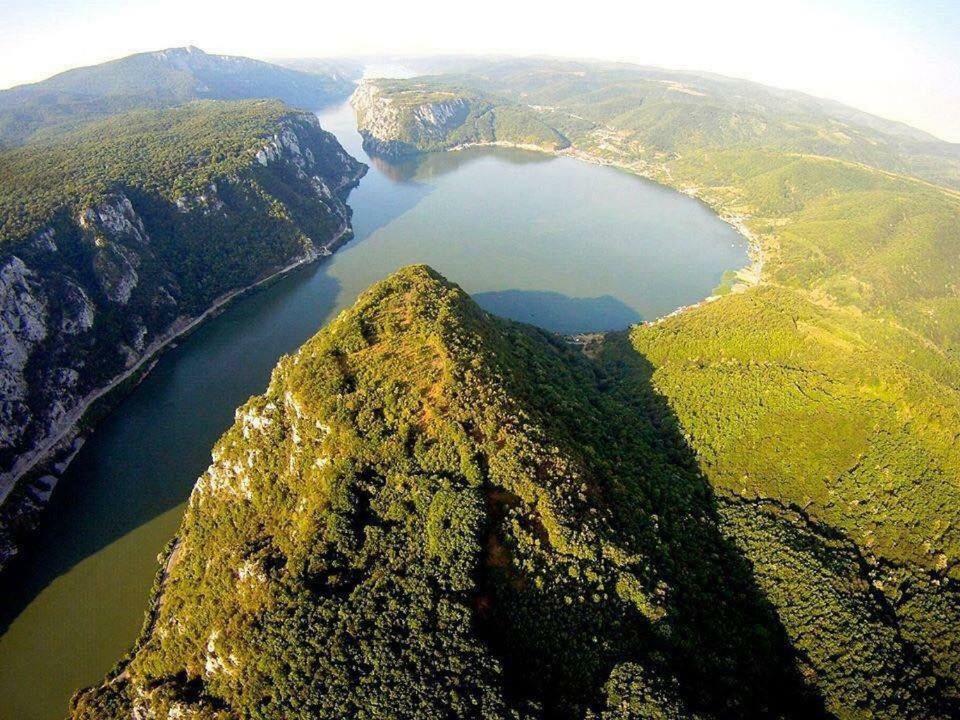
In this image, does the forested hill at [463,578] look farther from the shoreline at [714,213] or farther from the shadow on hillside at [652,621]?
the shoreline at [714,213]

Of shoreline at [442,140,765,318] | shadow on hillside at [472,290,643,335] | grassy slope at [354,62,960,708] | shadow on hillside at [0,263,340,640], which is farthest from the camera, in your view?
shoreline at [442,140,765,318]

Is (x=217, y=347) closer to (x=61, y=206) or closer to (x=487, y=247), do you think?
(x=61, y=206)

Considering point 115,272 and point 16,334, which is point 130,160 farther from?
point 16,334

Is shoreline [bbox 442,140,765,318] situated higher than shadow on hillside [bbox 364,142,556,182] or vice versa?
shadow on hillside [bbox 364,142,556,182]

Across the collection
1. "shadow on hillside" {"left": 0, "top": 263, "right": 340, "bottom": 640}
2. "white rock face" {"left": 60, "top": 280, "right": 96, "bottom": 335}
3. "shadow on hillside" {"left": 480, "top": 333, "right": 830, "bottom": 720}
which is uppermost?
"white rock face" {"left": 60, "top": 280, "right": 96, "bottom": 335}

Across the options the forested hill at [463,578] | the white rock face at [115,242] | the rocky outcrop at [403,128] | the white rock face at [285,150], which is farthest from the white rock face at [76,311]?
the rocky outcrop at [403,128]

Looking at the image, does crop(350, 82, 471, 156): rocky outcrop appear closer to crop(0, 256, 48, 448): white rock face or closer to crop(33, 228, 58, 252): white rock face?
crop(33, 228, 58, 252): white rock face

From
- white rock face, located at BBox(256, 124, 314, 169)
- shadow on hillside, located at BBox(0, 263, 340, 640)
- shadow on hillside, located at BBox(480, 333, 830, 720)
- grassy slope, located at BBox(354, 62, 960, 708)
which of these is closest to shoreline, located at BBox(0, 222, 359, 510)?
shadow on hillside, located at BBox(0, 263, 340, 640)
